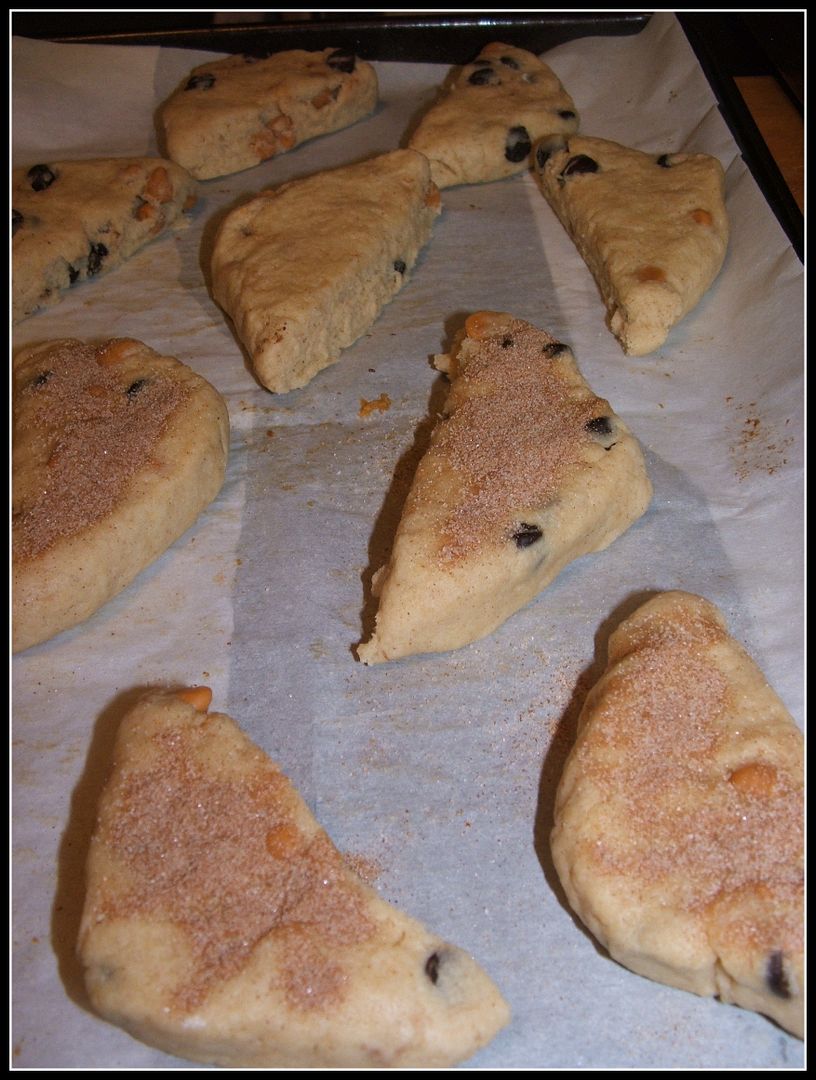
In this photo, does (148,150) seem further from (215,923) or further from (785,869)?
(785,869)

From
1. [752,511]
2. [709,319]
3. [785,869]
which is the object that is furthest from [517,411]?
[785,869]

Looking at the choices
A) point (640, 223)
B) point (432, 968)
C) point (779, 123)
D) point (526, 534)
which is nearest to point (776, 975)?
point (432, 968)

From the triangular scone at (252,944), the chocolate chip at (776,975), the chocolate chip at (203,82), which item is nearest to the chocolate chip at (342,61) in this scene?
the chocolate chip at (203,82)

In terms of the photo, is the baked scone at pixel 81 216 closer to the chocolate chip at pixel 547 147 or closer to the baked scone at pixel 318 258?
the baked scone at pixel 318 258

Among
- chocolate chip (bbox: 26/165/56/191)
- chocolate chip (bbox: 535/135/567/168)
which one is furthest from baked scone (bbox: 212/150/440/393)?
chocolate chip (bbox: 26/165/56/191)

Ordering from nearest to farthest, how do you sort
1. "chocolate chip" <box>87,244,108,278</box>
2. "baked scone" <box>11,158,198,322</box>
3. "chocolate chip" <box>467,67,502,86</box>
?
"baked scone" <box>11,158,198,322</box>, "chocolate chip" <box>87,244,108,278</box>, "chocolate chip" <box>467,67,502,86</box>

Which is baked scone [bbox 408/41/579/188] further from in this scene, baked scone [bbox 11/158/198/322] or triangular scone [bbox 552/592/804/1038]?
triangular scone [bbox 552/592/804/1038]

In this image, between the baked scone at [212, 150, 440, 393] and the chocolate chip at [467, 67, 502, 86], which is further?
the chocolate chip at [467, 67, 502, 86]
